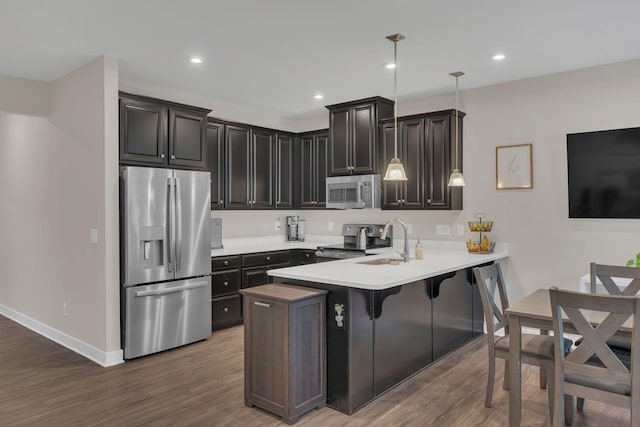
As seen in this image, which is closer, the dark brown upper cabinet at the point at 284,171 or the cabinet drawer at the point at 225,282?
the cabinet drawer at the point at 225,282

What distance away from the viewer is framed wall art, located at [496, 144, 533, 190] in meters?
4.52

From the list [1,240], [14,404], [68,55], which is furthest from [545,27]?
[1,240]

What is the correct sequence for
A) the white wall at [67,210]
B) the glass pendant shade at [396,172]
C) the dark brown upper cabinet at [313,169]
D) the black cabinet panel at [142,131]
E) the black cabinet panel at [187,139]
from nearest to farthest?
the glass pendant shade at [396,172] → the white wall at [67,210] → the black cabinet panel at [142,131] → the black cabinet panel at [187,139] → the dark brown upper cabinet at [313,169]

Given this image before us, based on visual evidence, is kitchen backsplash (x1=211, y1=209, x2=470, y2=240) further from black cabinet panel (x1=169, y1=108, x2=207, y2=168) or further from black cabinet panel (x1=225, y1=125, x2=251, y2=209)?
black cabinet panel (x1=169, y1=108, x2=207, y2=168)

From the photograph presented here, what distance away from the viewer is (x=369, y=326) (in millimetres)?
3090

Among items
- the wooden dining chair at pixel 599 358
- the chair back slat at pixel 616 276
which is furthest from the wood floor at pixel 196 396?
the chair back slat at pixel 616 276

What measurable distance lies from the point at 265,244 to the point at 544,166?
3.47 meters

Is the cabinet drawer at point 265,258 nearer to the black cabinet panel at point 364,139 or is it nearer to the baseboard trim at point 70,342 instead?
the black cabinet panel at point 364,139

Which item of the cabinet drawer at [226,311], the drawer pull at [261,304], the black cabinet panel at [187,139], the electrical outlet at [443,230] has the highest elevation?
the black cabinet panel at [187,139]

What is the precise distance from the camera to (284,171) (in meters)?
6.14

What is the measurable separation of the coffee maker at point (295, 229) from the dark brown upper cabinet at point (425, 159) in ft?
5.69

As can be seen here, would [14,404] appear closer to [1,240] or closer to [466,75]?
[1,240]

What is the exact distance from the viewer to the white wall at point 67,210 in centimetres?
388

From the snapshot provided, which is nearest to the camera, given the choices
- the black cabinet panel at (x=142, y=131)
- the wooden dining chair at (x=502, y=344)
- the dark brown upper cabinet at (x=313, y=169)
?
the wooden dining chair at (x=502, y=344)
